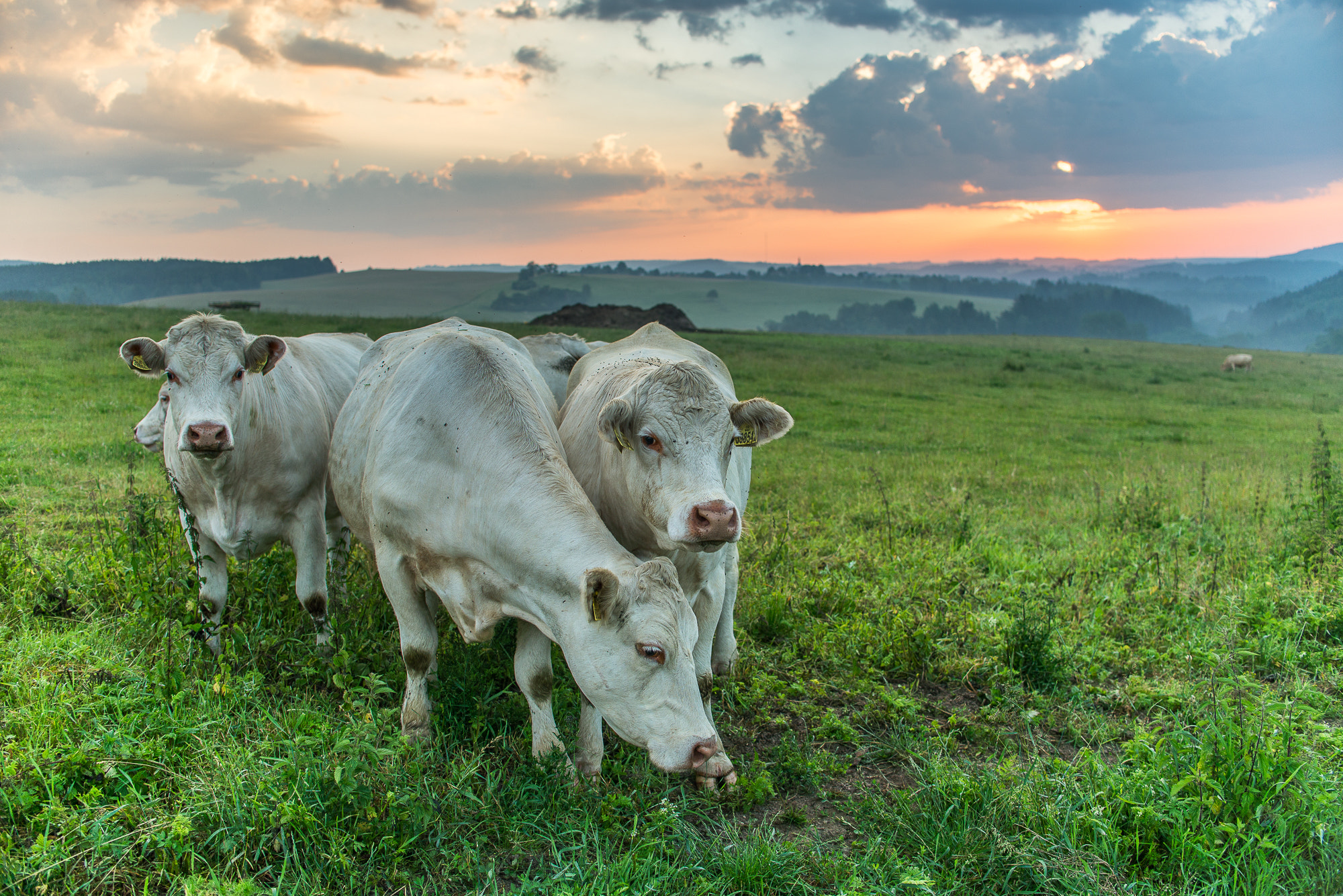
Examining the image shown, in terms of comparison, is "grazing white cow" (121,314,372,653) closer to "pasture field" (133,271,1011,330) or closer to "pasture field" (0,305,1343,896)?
"pasture field" (0,305,1343,896)

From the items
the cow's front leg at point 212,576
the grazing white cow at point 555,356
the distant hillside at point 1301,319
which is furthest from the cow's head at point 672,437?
the distant hillside at point 1301,319

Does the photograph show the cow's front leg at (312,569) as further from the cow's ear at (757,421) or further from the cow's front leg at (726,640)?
the cow's ear at (757,421)

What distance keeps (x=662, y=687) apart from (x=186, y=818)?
2063mm

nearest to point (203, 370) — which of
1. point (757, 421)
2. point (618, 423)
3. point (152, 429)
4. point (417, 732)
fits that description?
point (152, 429)

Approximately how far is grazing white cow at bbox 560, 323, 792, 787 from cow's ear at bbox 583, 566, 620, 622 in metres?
0.50

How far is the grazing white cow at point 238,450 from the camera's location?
17.2ft

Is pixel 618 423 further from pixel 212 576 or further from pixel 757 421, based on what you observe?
pixel 212 576

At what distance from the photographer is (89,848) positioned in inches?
133

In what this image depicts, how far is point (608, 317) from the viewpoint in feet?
187

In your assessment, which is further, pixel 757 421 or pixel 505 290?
pixel 505 290

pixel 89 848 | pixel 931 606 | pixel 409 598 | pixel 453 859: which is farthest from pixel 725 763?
pixel 931 606

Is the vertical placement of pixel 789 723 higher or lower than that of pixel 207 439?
lower

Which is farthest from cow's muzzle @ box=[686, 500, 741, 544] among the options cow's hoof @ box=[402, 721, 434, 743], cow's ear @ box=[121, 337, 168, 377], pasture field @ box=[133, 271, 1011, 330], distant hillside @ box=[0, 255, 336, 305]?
pasture field @ box=[133, 271, 1011, 330]

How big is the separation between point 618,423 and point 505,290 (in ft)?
336
